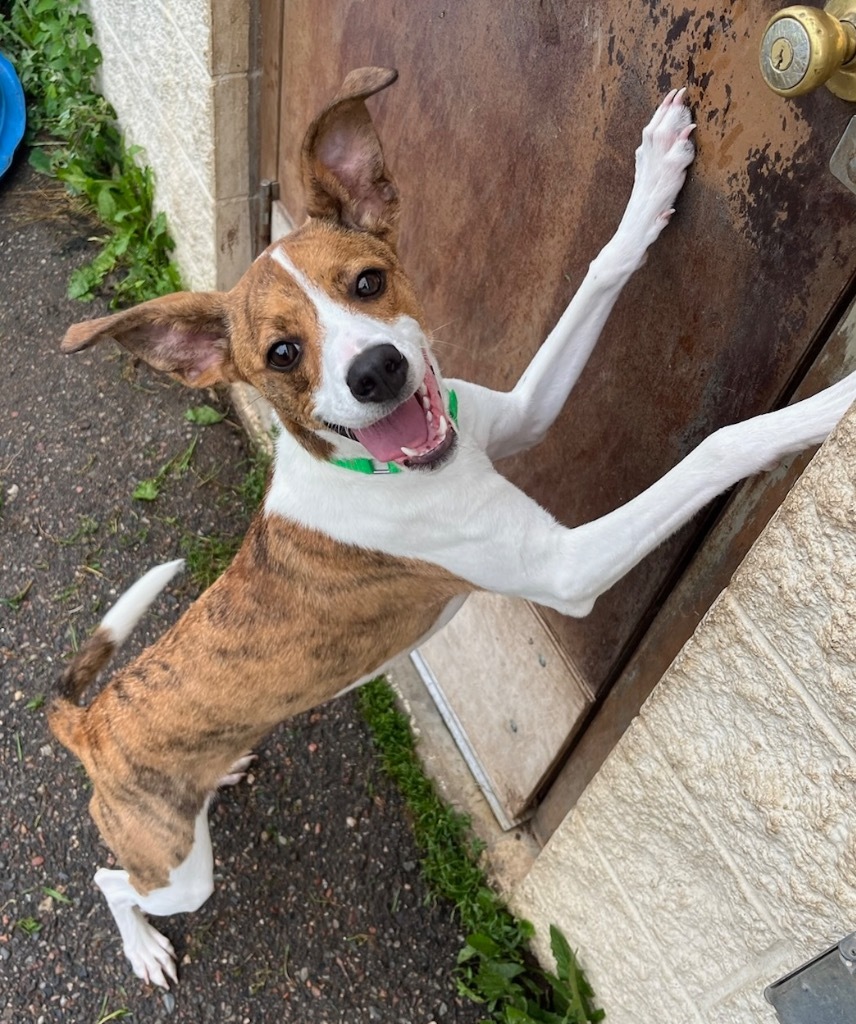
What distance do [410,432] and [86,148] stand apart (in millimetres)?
4903

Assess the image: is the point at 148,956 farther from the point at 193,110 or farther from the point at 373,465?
the point at 193,110

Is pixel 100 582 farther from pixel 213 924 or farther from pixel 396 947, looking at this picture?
pixel 396 947

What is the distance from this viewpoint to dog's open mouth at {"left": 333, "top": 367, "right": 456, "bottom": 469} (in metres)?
2.19

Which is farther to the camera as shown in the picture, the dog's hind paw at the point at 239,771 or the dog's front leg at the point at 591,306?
the dog's hind paw at the point at 239,771

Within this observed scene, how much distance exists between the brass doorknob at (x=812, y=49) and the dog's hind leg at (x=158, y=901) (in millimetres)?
2606

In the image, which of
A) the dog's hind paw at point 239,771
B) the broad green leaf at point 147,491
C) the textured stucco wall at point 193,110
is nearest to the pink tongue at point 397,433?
the dog's hind paw at point 239,771

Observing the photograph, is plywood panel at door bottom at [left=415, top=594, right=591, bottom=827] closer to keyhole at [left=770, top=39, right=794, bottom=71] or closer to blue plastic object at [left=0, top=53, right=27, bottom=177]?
keyhole at [left=770, top=39, right=794, bottom=71]

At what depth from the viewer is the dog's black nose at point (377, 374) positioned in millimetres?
2000

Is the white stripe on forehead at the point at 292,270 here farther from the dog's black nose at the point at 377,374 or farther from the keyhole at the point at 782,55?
the keyhole at the point at 782,55

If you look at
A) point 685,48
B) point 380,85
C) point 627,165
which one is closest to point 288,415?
point 380,85

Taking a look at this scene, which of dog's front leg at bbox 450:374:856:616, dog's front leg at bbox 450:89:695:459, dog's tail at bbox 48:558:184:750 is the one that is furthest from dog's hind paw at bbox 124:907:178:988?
dog's front leg at bbox 450:89:695:459

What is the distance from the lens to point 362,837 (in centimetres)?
351

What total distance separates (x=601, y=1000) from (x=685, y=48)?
2828mm

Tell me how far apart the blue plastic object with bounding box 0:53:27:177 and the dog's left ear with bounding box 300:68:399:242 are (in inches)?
189
